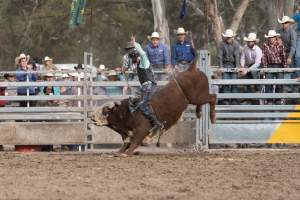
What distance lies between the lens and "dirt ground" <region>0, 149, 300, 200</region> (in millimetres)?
8438

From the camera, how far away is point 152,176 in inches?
385

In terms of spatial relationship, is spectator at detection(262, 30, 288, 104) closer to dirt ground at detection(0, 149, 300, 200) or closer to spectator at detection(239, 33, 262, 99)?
spectator at detection(239, 33, 262, 99)

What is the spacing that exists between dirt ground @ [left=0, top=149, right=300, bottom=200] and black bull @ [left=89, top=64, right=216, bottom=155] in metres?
0.40

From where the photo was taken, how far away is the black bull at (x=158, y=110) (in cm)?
1224

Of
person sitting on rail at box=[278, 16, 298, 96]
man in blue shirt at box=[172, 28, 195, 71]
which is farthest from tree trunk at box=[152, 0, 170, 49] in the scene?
man in blue shirt at box=[172, 28, 195, 71]

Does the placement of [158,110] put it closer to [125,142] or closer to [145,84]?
[145,84]

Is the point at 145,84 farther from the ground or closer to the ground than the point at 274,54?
closer to the ground

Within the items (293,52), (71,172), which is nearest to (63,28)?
(293,52)

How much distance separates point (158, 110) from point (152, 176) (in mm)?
2619

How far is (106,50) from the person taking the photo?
45906 mm

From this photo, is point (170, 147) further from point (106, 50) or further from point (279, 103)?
point (106, 50)

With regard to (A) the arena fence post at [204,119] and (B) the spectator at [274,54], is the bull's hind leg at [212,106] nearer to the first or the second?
(A) the arena fence post at [204,119]

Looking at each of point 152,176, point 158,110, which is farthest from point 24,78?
point 152,176

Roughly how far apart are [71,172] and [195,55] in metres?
3.59
